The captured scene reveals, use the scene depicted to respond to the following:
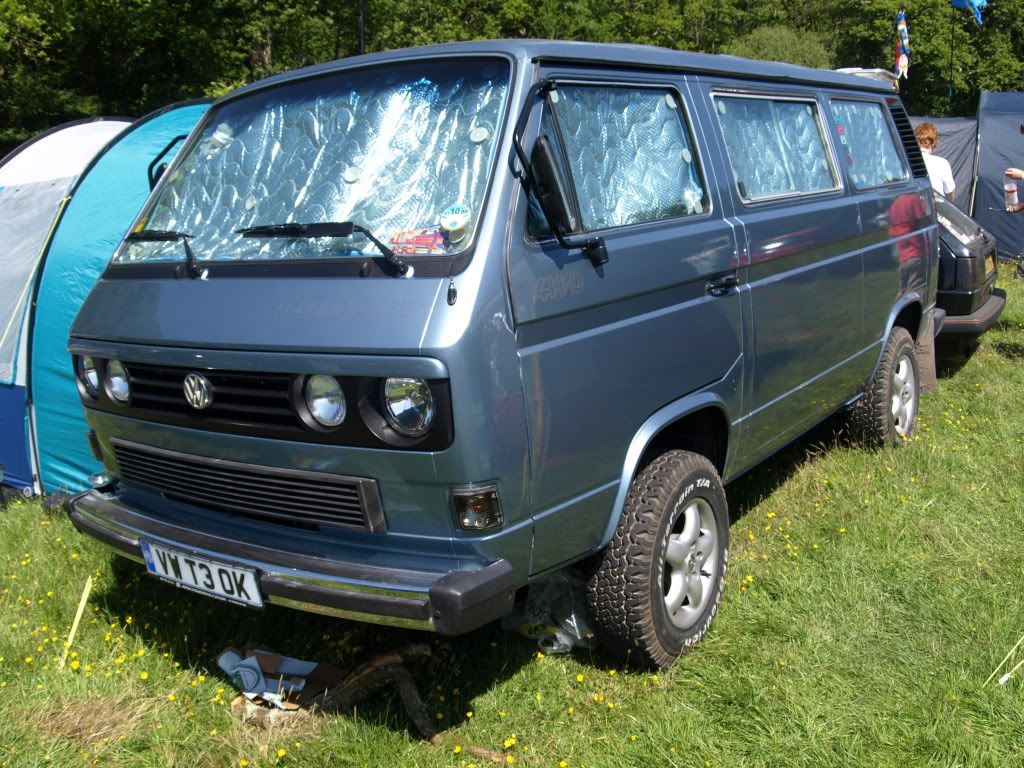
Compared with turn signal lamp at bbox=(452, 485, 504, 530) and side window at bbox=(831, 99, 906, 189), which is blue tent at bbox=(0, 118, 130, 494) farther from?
side window at bbox=(831, 99, 906, 189)

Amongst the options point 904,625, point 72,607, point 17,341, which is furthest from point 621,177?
point 17,341

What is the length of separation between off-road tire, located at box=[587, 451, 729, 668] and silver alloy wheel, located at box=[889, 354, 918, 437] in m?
2.67

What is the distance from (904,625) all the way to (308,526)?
93.1 inches

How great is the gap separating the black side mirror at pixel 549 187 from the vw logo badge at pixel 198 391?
122 cm

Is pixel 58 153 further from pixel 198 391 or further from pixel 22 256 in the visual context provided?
pixel 198 391

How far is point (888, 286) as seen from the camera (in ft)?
16.8

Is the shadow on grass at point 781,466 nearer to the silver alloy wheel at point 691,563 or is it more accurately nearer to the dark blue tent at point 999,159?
the silver alloy wheel at point 691,563

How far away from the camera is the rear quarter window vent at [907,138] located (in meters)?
5.76

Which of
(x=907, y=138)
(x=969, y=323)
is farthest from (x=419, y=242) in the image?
(x=969, y=323)

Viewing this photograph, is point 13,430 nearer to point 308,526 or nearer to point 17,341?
point 17,341

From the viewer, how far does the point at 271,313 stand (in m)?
2.85

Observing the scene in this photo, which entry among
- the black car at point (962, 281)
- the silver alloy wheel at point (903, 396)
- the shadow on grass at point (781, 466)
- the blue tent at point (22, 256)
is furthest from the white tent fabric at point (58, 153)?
the black car at point (962, 281)

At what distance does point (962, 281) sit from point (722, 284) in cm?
446

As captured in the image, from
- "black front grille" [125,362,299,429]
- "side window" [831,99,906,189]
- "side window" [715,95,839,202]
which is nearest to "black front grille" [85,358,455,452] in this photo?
"black front grille" [125,362,299,429]
